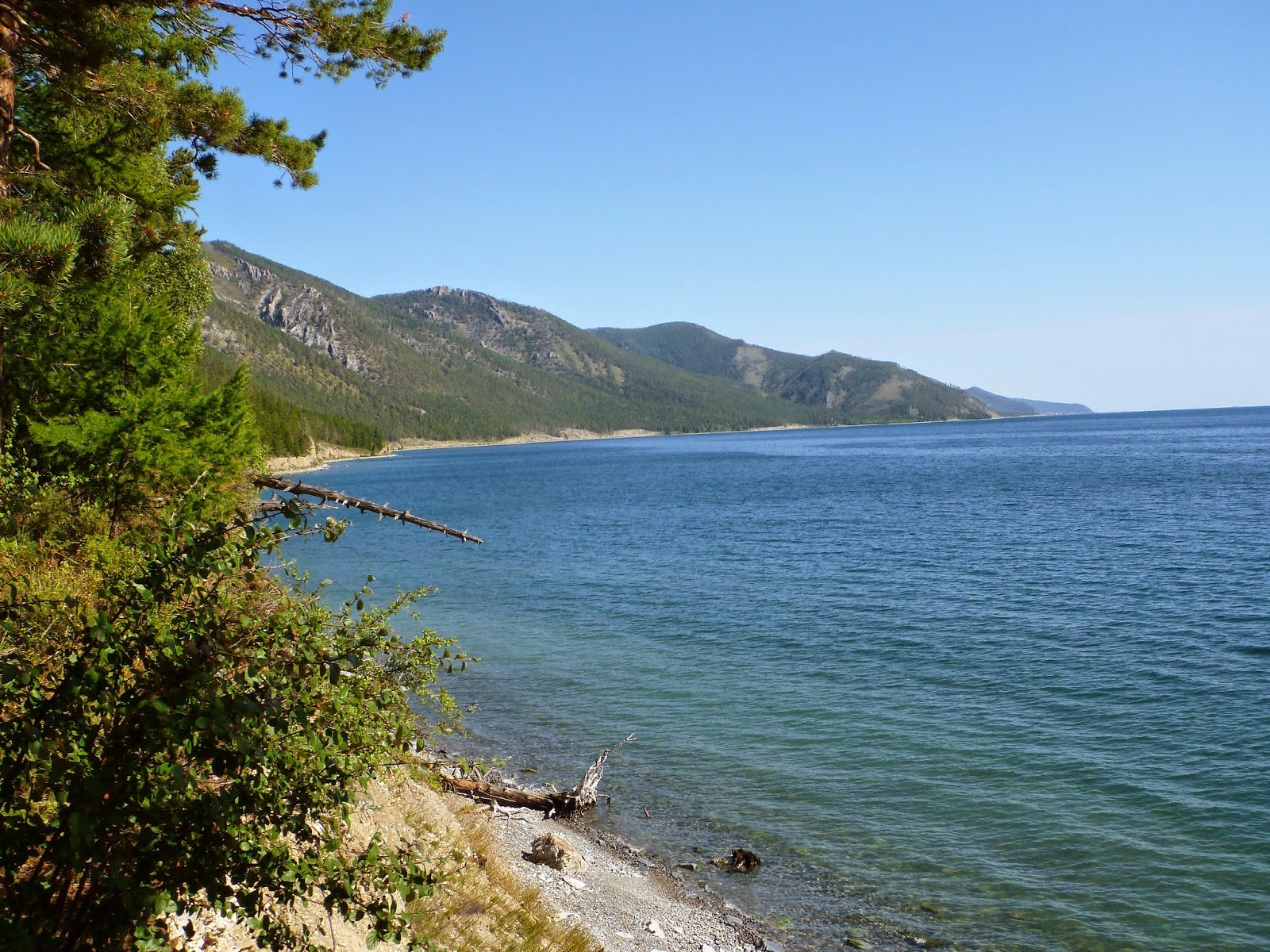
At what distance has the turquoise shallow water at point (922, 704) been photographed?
13.6 m

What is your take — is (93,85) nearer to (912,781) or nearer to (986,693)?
(912,781)

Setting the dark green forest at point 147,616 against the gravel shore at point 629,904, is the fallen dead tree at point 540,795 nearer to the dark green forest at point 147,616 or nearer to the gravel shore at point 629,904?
the gravel shore at point 629,904

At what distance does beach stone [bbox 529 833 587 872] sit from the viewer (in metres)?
13.4

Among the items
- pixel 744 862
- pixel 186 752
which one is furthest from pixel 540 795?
pixel 186 752

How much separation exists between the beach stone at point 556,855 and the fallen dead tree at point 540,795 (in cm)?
219

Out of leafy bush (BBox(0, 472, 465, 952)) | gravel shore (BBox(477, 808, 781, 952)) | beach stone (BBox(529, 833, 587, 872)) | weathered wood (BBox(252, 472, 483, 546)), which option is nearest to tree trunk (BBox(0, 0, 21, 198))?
weathered wood (BBox(252, 472, 483, 546))

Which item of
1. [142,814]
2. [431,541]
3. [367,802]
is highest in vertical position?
[142,814]

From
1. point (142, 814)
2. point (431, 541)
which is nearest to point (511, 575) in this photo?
point (431, 541)

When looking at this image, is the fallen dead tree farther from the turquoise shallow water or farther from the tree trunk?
the tree trunk

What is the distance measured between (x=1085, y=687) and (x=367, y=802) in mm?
19322

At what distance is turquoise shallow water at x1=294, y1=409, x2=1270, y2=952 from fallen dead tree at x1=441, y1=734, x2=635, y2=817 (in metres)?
0.77

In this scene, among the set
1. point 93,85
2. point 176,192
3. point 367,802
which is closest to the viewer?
point 367,802

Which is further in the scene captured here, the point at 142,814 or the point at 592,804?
the point at 592,804

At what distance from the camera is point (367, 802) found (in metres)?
9.51
